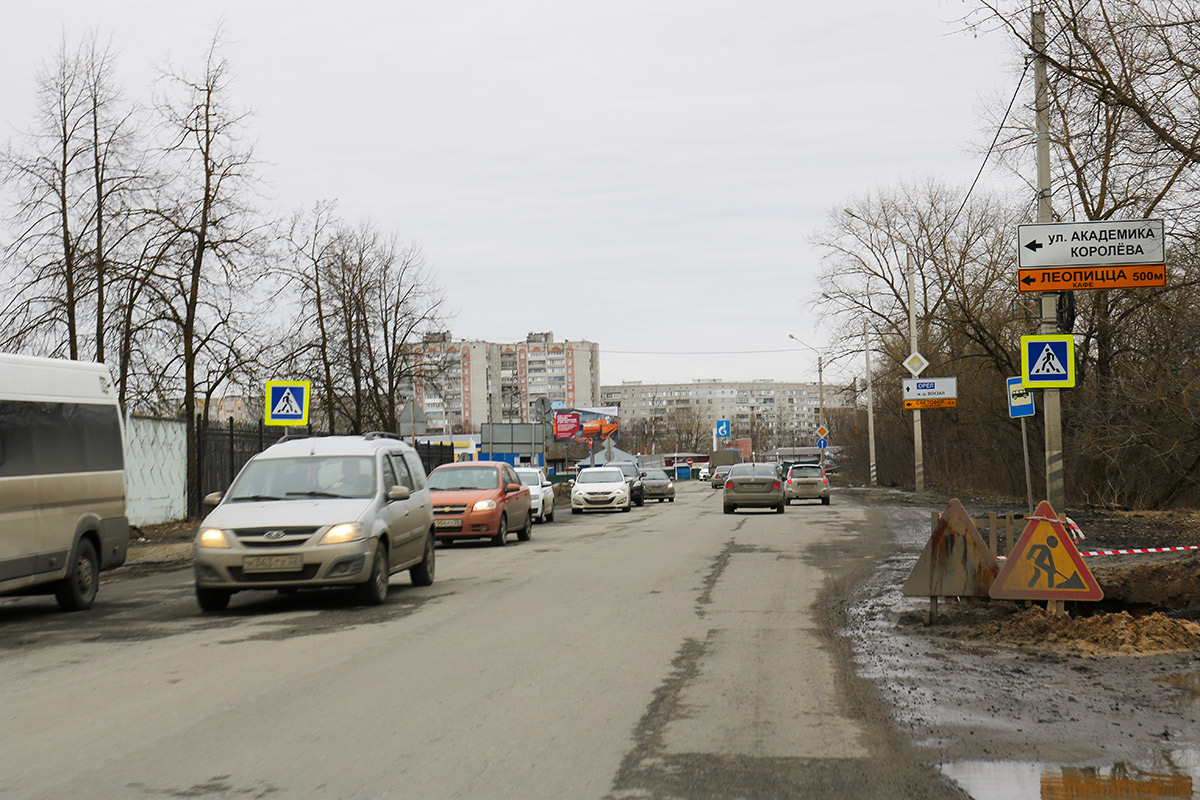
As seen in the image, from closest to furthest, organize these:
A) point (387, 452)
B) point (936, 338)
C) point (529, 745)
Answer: point (529, 745)
point (387, 452)
point (936, 338)

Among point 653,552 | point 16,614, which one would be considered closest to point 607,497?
point 653,552

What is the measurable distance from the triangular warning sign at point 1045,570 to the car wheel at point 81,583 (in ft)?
29.6

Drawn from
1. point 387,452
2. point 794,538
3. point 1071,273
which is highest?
point 1071,273

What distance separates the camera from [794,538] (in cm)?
2230

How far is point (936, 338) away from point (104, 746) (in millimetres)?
52740

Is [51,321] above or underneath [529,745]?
above

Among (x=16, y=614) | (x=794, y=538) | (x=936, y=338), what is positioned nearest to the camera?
(x=16, y=614)

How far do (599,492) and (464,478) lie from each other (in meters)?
14.2

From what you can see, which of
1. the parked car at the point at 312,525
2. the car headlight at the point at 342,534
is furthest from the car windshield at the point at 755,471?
the car headlight at the point at 342,534

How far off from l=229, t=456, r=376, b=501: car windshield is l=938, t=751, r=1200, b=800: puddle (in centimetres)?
839

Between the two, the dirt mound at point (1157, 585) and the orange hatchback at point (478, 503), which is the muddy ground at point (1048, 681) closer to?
the dirt mound at point (1157, 585)

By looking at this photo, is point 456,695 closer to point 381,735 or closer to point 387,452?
point 381,735

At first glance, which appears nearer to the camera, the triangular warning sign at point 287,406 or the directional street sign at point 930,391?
the triangular warning sign at point 287,406

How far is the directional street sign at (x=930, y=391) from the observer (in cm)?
4228
